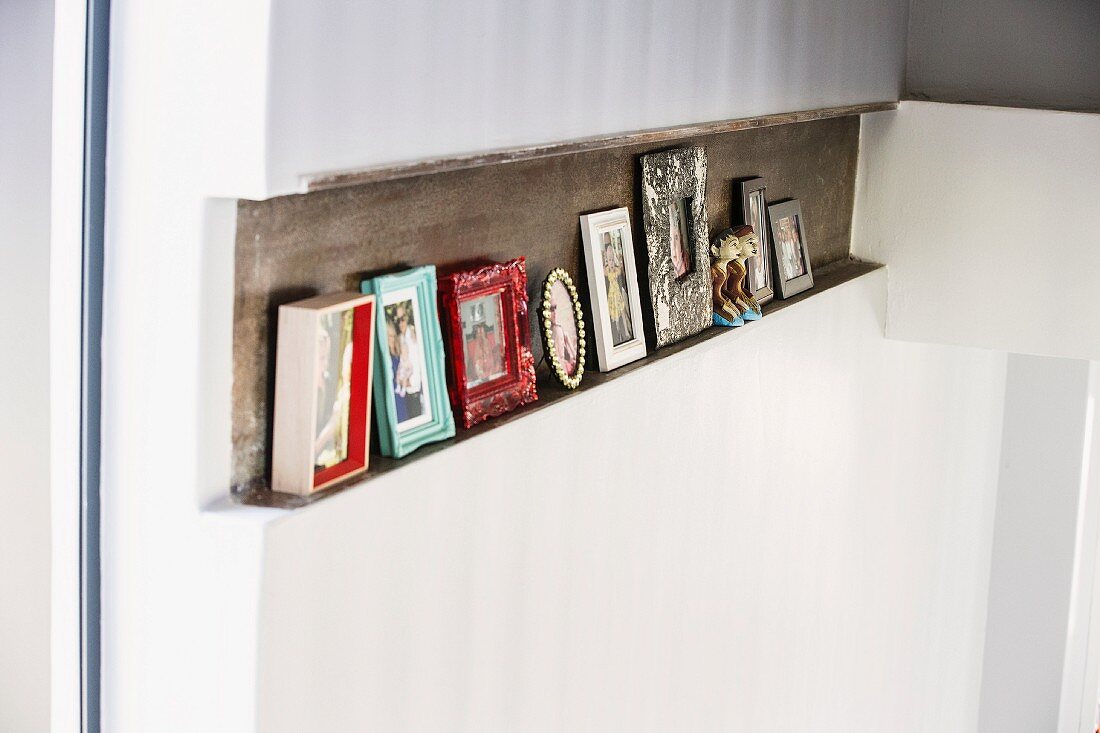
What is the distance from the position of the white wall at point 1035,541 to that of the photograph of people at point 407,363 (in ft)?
12.6

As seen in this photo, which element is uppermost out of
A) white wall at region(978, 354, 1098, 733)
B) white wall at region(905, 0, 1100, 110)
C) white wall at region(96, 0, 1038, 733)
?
white wall at region(905, 0, 1100, 110)

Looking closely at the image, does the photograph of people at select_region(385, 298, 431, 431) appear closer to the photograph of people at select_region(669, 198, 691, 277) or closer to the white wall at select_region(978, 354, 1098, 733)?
the photograph of people at select_region(669, 198, 691, 277)

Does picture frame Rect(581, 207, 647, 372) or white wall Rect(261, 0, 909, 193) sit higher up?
white wall Rect(261, 0, 909, 193)

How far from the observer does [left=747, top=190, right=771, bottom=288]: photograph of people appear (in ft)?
9.77

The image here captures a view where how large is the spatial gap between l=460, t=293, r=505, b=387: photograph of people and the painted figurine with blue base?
3.05 feet

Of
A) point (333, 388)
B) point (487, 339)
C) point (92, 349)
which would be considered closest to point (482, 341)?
point (487, 339)

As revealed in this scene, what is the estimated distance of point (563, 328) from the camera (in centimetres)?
220

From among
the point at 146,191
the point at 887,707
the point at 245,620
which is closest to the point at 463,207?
the point at 146,191

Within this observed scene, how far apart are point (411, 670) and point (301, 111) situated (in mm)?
833

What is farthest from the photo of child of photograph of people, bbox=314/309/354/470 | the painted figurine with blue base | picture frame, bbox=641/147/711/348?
the painted figurine with blue base

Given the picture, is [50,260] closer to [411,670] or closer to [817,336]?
[411,670]

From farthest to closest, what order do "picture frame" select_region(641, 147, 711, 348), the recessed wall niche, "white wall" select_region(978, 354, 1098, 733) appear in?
"white wall" select_region(978, 354, 1098, 733)
"picture frame" select_region(641, 147, 711, 348)
the recessed wall niche

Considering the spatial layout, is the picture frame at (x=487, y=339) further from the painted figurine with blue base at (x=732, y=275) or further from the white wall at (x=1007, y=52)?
the white wall at (x=1007, y=52)

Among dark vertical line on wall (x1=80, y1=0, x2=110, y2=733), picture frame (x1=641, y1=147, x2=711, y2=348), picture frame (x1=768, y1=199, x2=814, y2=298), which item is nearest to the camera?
dark vertical line on wall (x1=80, y1=0, x2=110, y2=733)
